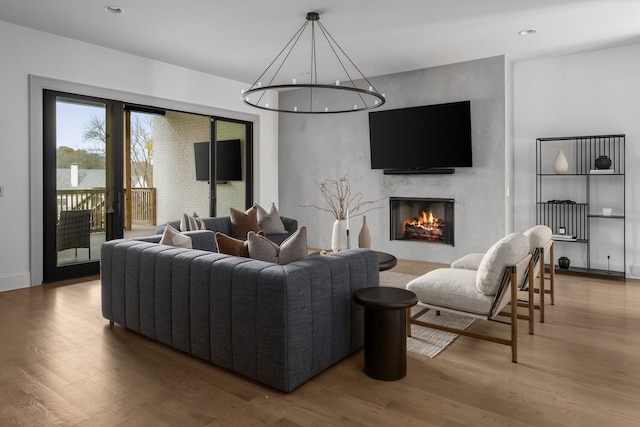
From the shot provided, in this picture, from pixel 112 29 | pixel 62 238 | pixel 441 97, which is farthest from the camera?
pixel 441 97

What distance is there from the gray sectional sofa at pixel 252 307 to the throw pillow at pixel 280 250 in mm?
129

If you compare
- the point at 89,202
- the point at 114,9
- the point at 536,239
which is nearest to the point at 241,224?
the point at 89,202

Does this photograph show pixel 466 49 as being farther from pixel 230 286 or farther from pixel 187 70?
pixel 230 286

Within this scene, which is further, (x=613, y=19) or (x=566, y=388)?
(x=613, y=19)

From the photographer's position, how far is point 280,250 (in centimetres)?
284

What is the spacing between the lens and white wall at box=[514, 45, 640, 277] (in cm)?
530

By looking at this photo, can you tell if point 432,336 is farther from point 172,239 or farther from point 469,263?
point 172,239

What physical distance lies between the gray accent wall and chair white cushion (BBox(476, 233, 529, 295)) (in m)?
3.05

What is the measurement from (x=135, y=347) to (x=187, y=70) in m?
4.59

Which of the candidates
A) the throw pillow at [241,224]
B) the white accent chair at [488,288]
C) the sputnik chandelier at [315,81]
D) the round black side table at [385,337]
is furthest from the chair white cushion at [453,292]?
the throw pillow at [241,224]

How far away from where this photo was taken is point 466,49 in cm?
545

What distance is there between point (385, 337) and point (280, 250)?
2.79 feet

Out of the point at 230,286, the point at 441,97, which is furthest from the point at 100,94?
the point at 441,97

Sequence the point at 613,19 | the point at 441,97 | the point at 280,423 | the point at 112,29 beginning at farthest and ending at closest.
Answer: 1. the point at 441,97
2. the point at 112,29
3. the point at 613,19
4. the point at 280,423
